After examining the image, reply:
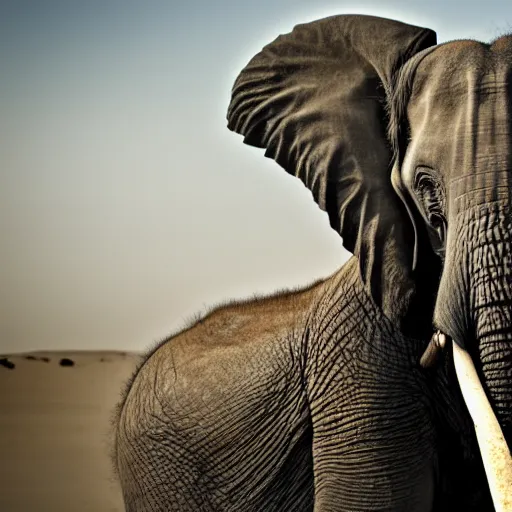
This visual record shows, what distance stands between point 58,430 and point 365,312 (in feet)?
73.8

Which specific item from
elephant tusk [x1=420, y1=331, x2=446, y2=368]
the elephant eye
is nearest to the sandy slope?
elephant tusk [x1=420, y1=331, x2=446, y2=368]

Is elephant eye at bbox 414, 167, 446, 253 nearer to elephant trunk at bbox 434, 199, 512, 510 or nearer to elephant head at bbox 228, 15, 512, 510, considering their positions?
elephant head at bbox 228, 15, 512, 510

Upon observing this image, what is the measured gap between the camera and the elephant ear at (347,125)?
4641mm

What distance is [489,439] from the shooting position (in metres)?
3.99

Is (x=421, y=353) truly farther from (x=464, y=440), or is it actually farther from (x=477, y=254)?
(x=477, y=254)

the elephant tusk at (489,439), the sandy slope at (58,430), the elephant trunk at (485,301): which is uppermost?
the elephant trunk at (485,301)

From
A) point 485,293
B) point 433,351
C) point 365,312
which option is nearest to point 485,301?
point 485,293

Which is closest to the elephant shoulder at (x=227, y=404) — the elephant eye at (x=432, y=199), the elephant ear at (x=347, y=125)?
the elephant ear at (x=347, y=125)

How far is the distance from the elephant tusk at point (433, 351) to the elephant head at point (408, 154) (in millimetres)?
88

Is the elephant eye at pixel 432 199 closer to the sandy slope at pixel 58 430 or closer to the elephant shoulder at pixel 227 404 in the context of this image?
the elephant shoulder at pixel 227 404

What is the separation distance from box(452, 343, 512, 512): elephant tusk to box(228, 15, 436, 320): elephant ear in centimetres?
58

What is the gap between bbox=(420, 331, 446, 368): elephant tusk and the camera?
4.39 meters

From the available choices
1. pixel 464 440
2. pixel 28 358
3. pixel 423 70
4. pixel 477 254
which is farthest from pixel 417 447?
pixel 28 358

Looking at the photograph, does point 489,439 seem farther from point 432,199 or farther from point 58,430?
point 58,430
